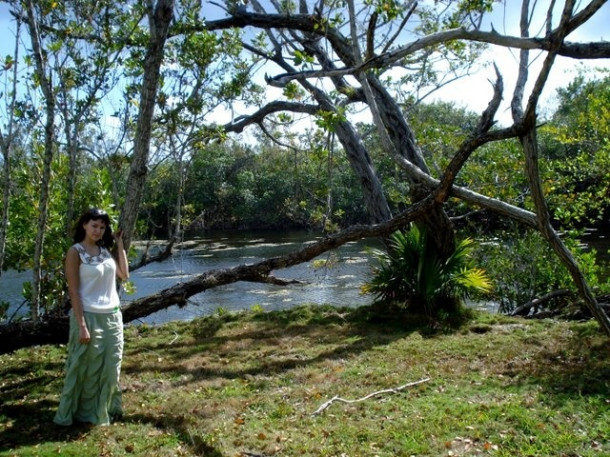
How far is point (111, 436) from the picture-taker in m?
4.55

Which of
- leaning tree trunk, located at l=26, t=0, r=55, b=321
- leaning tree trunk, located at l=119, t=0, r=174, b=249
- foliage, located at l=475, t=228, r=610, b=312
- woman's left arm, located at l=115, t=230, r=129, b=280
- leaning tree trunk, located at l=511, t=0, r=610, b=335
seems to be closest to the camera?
leaning tree trunk, located at l=511, t=0, r=610, b=335

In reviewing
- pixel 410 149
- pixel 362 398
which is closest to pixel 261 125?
pixel 410 149

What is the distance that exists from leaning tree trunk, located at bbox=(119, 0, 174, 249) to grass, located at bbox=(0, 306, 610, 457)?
6.16 feet

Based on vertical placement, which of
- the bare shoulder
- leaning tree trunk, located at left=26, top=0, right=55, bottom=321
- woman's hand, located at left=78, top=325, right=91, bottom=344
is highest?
leaning tree trunk, located at left=26, top=0, right=55, bottom=321

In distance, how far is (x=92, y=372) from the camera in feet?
15.4

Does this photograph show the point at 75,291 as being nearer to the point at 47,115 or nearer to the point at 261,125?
the point at 47,115

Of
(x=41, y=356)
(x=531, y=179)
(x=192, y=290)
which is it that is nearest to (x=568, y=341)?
(x=531, y=179)

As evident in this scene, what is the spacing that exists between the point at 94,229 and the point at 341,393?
2829 millimetres

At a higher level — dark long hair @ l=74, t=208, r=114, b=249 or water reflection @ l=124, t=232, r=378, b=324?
dark long hair @ l=74, t=208, r=114, b=249

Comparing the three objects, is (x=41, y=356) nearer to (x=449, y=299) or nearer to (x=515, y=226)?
(x=449, y=299)

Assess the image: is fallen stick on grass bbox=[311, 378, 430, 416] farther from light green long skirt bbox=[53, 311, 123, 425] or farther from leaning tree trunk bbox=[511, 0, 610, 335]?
leaning tree trunk bbox=[511, 0, 610, 335]

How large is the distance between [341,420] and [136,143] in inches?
132

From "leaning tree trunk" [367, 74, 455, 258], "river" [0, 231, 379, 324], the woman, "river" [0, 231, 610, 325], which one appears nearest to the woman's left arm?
the woman

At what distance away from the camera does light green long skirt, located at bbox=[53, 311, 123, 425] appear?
4656mm
